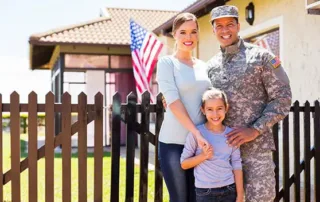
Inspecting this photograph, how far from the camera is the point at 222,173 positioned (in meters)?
2.79

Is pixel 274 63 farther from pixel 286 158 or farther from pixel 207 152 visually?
pixel 286 158

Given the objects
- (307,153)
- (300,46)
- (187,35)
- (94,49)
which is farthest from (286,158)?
(94,49)

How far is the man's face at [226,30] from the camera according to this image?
9.36 ft

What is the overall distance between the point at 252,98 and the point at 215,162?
46cm

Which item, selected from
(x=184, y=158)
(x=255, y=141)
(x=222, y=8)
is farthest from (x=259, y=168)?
(x=222, y=8)

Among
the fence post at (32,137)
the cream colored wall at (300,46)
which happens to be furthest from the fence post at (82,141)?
the cream colored wall at (300,46)

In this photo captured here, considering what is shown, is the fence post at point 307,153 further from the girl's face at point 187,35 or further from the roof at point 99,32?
the roof at point 99,32

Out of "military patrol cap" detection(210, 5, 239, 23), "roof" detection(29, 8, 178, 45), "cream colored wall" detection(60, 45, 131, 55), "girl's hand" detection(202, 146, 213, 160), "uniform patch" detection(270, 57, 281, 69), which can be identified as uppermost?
"roof" detection(29, 8, 178, 45)

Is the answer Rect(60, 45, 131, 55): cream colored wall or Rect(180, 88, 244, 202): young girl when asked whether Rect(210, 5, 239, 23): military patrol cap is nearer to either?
Rect(180, 88, 244, 202): young girl

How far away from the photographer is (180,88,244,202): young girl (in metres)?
2.78

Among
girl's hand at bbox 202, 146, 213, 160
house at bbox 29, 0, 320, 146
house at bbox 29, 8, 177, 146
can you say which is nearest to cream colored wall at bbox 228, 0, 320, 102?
house at bbox 29, 0, 320, 146

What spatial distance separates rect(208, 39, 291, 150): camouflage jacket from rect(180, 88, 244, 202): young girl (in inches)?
4.7

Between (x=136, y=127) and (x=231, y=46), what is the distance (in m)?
1.81

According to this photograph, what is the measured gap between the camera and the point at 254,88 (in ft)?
9.34
